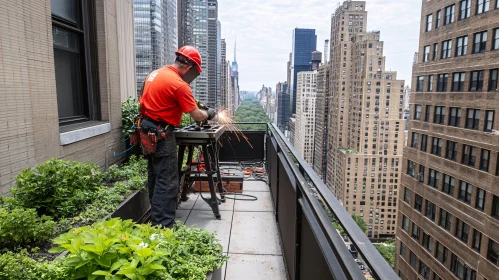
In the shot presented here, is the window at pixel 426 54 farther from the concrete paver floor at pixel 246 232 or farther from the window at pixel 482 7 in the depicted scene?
the concrete paver floor at pixel 246 232

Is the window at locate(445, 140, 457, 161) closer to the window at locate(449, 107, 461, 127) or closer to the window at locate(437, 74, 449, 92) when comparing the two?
the window at locate(449, 107, 461, 127)

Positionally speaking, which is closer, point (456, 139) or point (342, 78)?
point (456, 139)

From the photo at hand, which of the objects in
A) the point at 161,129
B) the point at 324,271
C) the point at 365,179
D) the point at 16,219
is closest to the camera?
the point at 324,271

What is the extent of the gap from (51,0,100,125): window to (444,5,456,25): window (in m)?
45.6

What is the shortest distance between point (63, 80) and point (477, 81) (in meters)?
43.3

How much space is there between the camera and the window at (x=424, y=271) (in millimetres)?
40475

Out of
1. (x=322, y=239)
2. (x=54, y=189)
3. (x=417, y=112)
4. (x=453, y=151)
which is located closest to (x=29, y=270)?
(x=54, y=189)

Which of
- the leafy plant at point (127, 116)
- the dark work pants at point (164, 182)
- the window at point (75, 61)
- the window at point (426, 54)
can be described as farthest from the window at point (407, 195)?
the dark work pants at point (164, 182)

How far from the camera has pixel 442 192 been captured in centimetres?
3978

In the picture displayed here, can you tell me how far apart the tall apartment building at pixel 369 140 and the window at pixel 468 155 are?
79.4 feet

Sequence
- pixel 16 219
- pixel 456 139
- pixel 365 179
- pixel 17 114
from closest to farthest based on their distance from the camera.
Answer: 1. pixel 16 219
2. pixel 17 114
3. pixel 456 139
4. pixel 365 179

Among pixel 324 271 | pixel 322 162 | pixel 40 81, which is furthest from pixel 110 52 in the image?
pixel 322 162

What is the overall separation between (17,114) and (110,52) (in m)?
2.33

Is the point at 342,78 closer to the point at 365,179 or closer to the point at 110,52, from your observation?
the point at 365,179
